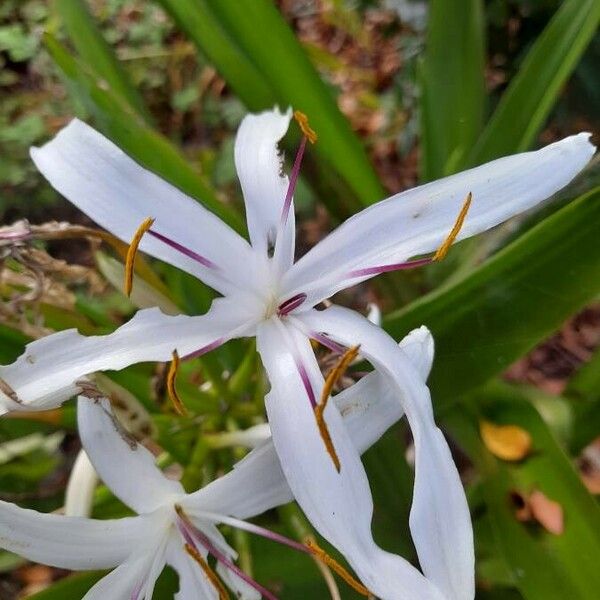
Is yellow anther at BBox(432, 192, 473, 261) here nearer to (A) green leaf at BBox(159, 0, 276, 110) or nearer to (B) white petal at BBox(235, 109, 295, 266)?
(B) white petal at BBox(235, 109, 295, 266)

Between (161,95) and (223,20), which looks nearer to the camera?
A: (223,20)

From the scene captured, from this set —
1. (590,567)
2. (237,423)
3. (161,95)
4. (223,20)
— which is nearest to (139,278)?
(237,423)

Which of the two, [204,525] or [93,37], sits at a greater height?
[93,37]

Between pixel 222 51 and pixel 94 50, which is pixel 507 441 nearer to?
pixel 222 51

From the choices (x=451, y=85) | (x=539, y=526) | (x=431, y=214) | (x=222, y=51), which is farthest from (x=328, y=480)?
(x=451, y=85)

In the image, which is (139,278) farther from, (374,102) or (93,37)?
(374,102)

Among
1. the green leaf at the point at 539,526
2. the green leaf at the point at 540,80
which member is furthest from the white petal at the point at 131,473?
the green leaf at the point at 540,80

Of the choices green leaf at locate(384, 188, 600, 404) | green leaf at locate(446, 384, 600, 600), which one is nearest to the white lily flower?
green leaf at locate(384, 188, 600, 404)

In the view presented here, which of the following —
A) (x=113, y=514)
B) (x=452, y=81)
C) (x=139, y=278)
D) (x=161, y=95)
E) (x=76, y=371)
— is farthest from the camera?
(x=161, y=95)
